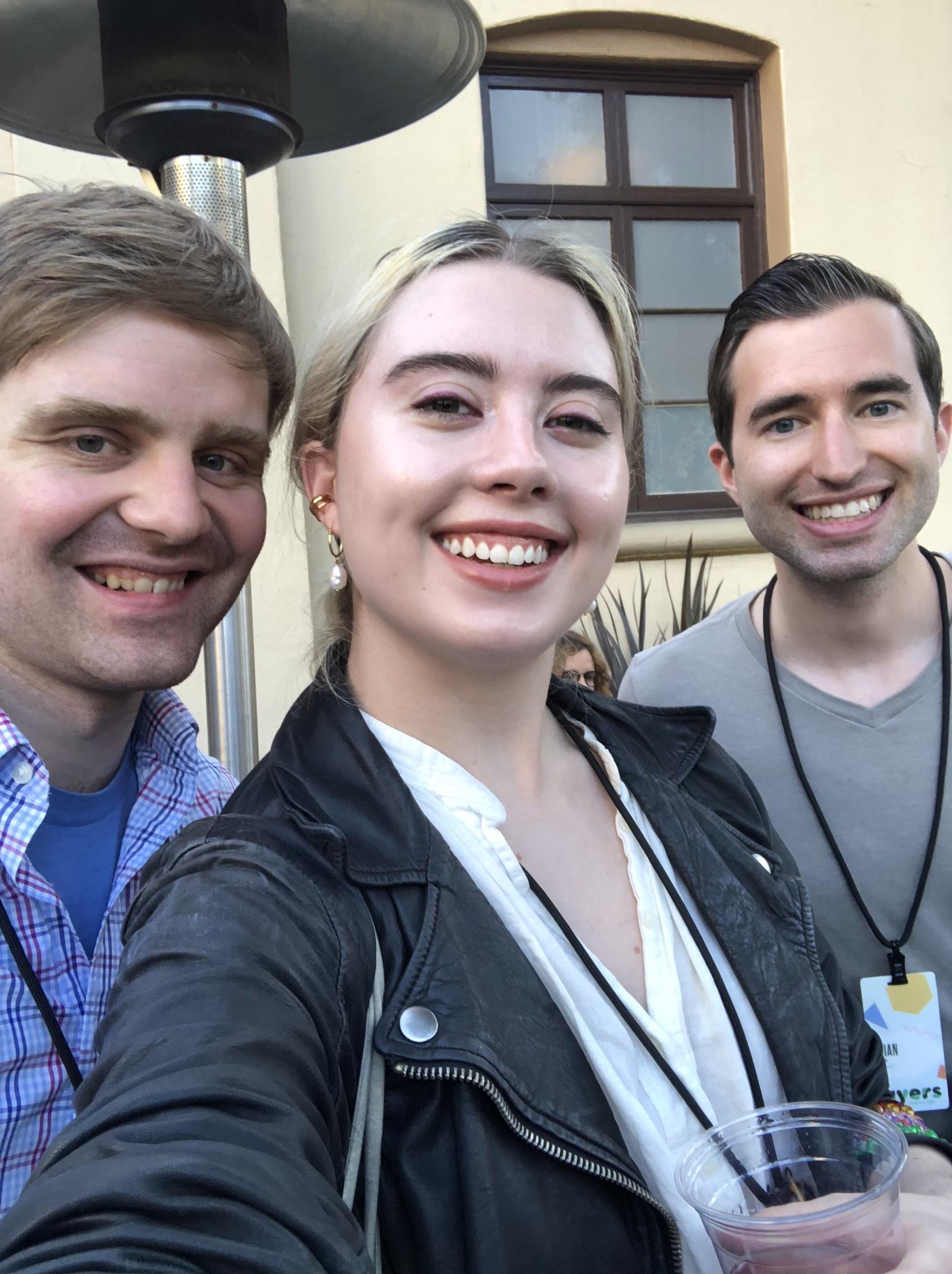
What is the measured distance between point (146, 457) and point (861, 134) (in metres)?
4.74

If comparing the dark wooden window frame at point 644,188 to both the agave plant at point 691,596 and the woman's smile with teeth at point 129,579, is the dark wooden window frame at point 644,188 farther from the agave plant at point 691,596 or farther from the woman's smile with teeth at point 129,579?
the woman's smile with teeth at point 129,579

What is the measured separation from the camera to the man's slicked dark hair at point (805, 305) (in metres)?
2.46

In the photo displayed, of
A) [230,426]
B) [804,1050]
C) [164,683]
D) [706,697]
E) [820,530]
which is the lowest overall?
[804,1050]

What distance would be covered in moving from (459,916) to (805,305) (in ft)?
5.88

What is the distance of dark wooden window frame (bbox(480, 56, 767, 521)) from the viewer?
504cm

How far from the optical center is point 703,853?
1543 mm

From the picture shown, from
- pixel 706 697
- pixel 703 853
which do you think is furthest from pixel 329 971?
pixel 706 697

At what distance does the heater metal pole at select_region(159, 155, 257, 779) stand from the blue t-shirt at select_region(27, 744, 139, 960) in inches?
16.2

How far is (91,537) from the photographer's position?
1534mm

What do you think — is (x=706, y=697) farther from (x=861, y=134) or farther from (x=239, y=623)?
(x=861, y=134)

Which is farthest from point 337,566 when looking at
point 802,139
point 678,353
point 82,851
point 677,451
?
point 802,139

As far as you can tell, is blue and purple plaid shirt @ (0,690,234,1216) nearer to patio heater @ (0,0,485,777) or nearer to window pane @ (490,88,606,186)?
patio heater @ (0,0,485,777)

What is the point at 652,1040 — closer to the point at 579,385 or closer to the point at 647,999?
the point at 647,999

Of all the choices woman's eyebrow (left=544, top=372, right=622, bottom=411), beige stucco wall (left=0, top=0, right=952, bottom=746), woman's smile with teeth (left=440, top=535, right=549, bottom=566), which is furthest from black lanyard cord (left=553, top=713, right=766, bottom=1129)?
beige stucco wall (left=0, top=0, right=952, bottom=746)
